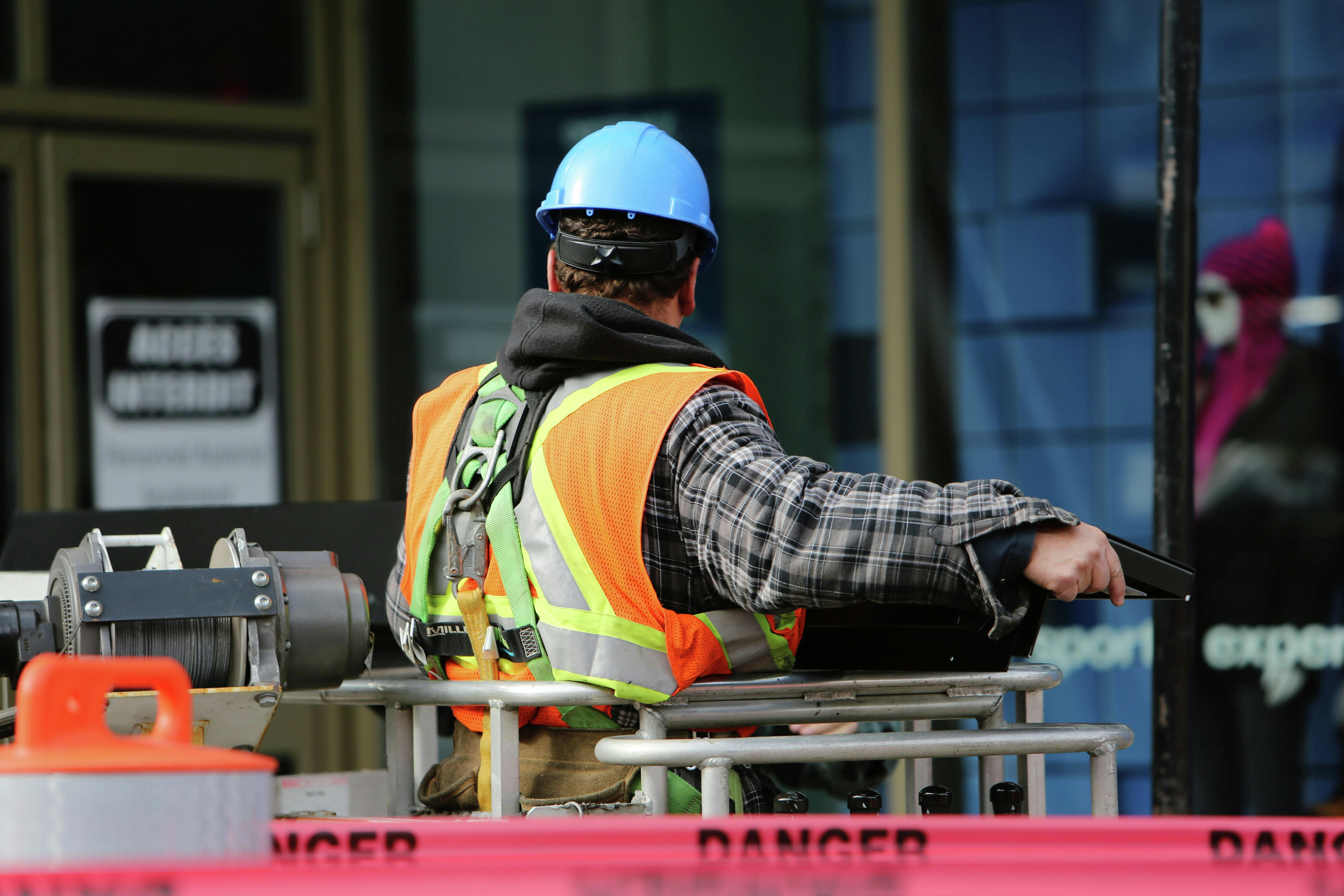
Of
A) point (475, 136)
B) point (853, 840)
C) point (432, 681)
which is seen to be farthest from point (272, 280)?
point (853, 840)

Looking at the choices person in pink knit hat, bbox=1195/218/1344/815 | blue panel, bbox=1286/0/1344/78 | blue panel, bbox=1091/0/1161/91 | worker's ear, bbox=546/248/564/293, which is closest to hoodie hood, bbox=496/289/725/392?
worker's ear, bbox=546/248/564/293

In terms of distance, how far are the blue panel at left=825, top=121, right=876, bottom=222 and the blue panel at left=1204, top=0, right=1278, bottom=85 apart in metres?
1.22

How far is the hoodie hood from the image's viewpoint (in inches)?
95.3

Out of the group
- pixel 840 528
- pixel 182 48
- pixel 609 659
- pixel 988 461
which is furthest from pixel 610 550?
pixel 182 48

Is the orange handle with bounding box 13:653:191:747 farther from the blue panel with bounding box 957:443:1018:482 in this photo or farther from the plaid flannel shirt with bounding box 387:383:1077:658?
the blue panel with bounding box 957:443:1018:482

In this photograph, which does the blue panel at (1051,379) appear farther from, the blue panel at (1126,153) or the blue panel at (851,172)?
the blue panel at (851,172)

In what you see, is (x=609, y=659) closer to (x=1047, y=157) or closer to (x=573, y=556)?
(x=573, y=556)

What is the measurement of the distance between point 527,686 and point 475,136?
4597 millimetres

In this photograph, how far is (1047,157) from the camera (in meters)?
5.51

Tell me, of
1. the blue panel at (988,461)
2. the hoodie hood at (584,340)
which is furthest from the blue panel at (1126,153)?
the hoodie hood at (584,340)

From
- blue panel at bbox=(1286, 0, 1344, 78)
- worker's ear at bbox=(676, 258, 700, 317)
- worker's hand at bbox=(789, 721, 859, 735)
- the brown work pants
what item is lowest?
worker's hand at bbox=(789, 721, 859, 735)

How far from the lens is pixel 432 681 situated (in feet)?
8.22

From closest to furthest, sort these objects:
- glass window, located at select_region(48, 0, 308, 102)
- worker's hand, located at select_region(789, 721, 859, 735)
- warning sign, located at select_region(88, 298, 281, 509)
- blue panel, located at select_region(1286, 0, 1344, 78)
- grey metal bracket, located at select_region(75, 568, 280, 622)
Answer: grey metal bracket, located at select_region(75, 568, 280, 622)
worker's hand, located at select_region(789, 721, 859, 735)
blue panel, located at select_region(1286, 0, 1344, 78)
glass window, located at select_region(48, 0, 308, 102)
warning sign, located at select_region(88, 298, 281, 509)

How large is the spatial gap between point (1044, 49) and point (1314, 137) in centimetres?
98
